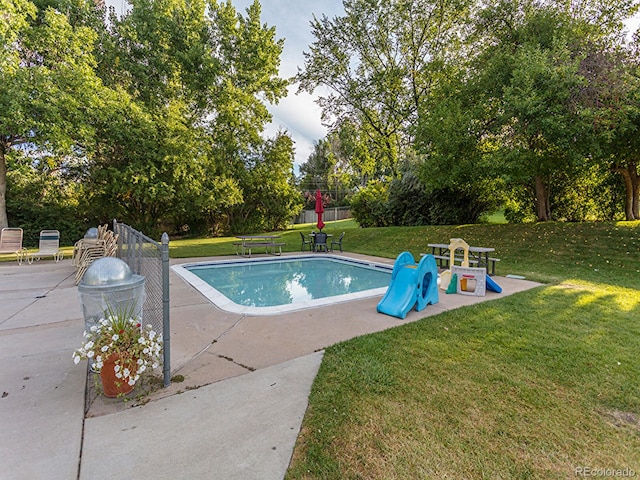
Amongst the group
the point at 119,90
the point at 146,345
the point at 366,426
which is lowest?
the point at 366,426

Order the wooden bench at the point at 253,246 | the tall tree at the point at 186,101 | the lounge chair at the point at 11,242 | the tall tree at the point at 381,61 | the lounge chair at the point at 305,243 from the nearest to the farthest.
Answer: the lounge chair at the point at 11,242 < the wooden bench at the point at 253,246 < the lounge chair at the point at 305,243 < the tall tree at the point at 186,101 < the tall tree at the point at 381,61

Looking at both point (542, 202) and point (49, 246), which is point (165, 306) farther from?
point (542, 202)

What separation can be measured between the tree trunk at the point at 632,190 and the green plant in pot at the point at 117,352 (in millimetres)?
15017

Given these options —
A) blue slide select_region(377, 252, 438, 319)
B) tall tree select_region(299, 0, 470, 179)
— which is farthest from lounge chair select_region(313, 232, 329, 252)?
tall tree select_region(299, 0, 470, 179)

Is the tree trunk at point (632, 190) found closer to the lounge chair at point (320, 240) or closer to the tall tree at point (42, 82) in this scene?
the lounge chair at point (320, 240)

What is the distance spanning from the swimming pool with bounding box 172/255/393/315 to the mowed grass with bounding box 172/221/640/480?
71.3 inches

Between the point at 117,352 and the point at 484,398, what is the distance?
8.91 ft

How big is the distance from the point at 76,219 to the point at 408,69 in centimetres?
1872

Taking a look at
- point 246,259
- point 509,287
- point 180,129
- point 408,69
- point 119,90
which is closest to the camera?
point 509,287

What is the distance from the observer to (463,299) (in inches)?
201

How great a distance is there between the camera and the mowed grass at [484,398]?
176 centimetres

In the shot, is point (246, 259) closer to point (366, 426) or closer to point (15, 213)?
point (366, 426)

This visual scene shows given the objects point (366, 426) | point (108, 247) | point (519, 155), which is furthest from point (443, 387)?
point (519, 155)

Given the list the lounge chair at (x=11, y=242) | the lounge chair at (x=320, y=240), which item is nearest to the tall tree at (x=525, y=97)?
the lounge chair at (x=320, y=240)
